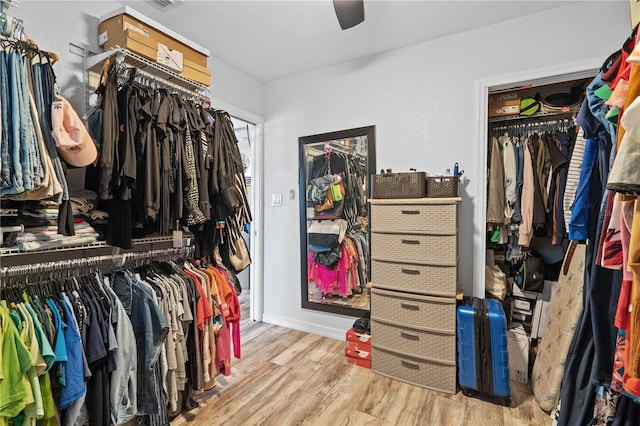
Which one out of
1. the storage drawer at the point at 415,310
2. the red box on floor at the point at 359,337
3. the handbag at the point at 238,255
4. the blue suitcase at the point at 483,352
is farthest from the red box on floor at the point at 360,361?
the handbag at the point at 238,255

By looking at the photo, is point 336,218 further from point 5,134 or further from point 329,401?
point 5,134

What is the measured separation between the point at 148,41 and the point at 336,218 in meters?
1.90

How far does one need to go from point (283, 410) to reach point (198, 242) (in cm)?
117

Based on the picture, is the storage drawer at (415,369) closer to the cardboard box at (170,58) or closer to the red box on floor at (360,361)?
the red box on floor at (360,361)

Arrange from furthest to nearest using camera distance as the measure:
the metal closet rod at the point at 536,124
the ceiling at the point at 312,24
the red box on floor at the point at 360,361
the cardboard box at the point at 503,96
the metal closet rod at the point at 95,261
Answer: the cardboard box at the point at 503,96 < the metal closet rod at the point at 536,124 < the red box on floor at the point at 360,361 < the ceiling at the point at 312,24 < the metal closet rod at the point at 95,261

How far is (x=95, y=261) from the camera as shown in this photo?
64.1 inches

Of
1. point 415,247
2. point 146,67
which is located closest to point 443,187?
point 415,247

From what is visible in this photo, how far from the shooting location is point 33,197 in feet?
4.17

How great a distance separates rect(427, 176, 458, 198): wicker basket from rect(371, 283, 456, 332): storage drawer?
697mm

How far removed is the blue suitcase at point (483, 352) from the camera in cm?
189

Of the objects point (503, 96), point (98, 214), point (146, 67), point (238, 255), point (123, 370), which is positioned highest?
point (503, 96)

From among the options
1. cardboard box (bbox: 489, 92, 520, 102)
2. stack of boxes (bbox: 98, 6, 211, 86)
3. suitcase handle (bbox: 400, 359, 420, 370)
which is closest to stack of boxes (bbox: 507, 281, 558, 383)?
suitcase handle (bbox: 400, 359, 420, 370)

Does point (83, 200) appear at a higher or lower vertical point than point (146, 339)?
higher

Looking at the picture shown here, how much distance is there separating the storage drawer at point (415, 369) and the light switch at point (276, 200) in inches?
64.4
